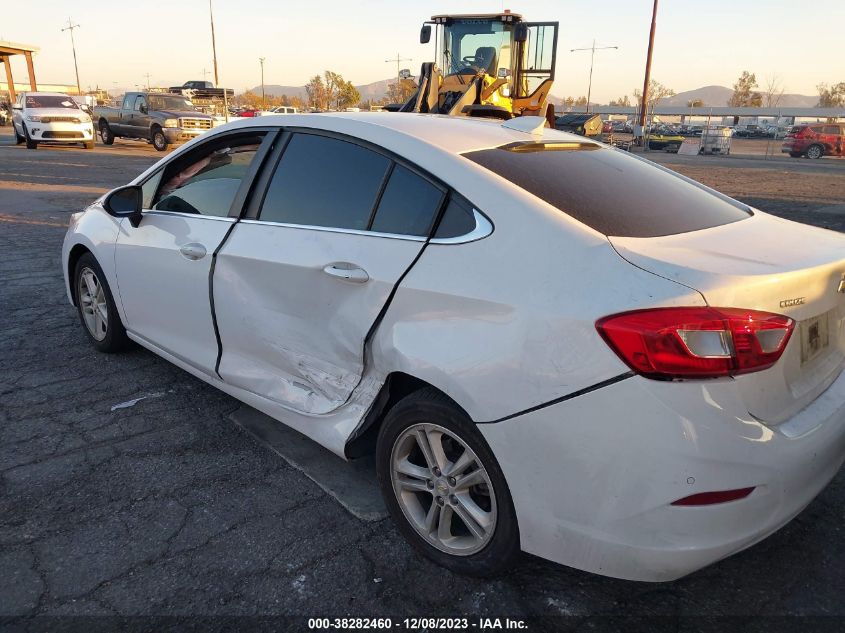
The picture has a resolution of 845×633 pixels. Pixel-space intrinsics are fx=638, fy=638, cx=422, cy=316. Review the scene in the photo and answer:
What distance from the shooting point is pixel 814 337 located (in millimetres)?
2010

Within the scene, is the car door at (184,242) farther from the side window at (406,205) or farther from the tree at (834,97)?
the tree at (834,97)

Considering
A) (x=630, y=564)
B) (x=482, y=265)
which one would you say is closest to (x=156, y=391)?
(x=482, y=265)

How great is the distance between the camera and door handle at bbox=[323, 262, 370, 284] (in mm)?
2363

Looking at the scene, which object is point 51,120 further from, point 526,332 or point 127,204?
point 526,332

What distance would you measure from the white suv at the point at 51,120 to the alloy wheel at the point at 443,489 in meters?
23.7

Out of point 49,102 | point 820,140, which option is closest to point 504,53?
point 49,102

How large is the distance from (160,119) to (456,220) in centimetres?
2283

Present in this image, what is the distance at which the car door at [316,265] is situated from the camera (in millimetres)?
2371

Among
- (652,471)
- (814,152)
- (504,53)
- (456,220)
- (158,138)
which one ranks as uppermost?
(504,53)

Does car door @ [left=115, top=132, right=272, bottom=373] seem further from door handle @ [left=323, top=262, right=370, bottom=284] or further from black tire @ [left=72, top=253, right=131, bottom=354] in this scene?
door handle @ [left=323, top=262, right=370, bottom=284]

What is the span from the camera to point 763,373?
5.86ft

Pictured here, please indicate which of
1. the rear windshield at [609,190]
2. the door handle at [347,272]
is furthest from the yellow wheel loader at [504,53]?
the door handle at [347,272]

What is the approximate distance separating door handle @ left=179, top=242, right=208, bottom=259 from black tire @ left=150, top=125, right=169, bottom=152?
21441mm

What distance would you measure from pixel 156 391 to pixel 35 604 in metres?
1.73
